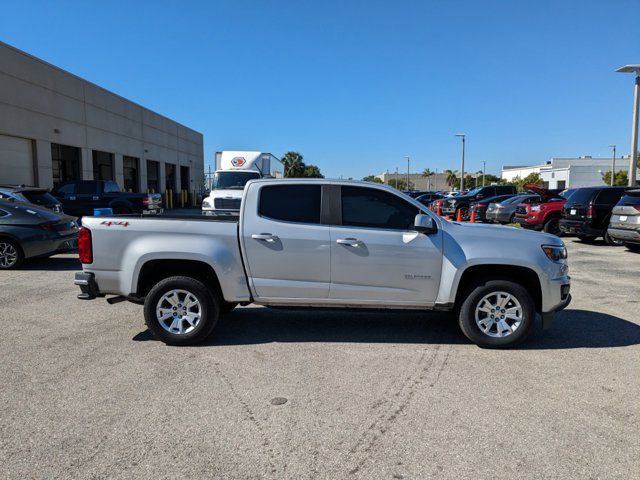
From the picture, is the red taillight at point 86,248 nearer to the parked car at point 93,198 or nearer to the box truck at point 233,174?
the box truck at point 233,174

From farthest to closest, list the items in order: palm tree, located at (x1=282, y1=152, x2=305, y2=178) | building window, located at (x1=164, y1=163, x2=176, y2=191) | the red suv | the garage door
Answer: palm tree, located at (x1=282, y1=152, x2=305, y2=178), building window, located at (x1=164, y1=163, x2=176, y2=191), the garage door, the red suv

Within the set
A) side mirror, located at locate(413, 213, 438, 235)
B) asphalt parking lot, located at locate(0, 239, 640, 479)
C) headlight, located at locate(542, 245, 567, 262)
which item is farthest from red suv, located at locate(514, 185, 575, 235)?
side mirror, located at locate(413, 213, 438, 235)

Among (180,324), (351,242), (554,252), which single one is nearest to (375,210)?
(351,242)

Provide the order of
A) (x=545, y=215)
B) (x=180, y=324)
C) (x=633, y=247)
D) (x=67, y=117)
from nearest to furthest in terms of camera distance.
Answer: (x=180, y=324) < (x=633, y=247) < (x=545, y=215) < (x=67, y=117)

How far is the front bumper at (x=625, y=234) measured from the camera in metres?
11.7

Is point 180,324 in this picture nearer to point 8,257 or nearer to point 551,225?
point 8,257

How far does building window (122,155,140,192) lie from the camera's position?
109 feet

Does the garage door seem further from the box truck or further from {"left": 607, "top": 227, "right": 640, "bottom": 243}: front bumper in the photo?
{"left": 607, "top": 227, "right": 640, "bottom": 243}: front bumper

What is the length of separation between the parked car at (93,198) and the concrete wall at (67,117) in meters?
4.03

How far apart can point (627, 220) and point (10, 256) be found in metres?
14.2

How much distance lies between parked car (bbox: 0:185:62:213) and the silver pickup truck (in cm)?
855

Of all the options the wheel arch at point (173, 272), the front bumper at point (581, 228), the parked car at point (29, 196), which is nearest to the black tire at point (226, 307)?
the wheel arch at point (173, 272)

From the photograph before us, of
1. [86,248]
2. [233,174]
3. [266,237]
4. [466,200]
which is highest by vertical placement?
[233,174]

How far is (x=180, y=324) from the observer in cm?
529
